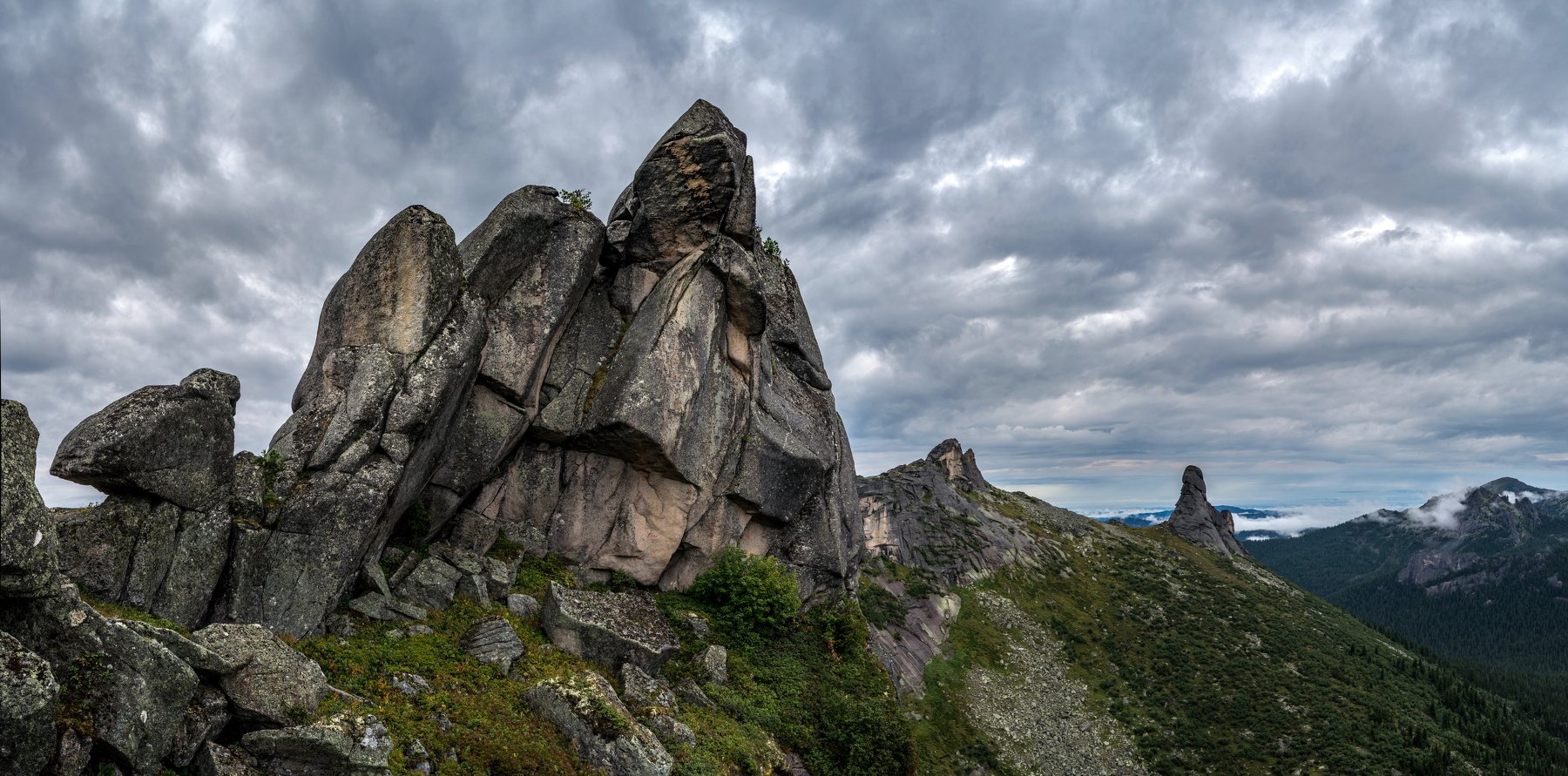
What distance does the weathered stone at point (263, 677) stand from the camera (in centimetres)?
1491

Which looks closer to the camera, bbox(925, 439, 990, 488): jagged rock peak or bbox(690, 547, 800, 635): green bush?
bbox(690, 547, 800, 635): green bush

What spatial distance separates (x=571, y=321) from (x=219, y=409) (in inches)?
660

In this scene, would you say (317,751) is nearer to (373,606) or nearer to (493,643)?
(493,643)

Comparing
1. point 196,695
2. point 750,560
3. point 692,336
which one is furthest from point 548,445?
point 196,695

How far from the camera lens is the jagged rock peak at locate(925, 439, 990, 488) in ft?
396

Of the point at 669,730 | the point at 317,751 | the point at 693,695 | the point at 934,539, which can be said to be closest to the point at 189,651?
the point at 317,751

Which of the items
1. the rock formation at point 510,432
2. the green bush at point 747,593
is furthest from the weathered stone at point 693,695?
the rock formation at point 510,432

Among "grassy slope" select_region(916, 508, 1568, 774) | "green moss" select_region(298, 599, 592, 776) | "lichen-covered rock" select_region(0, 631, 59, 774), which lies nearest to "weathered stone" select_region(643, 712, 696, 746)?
Result: "green moss" select_region(298, 599, 592, 776)

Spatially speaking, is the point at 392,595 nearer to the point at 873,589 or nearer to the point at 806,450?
the point at 806,450

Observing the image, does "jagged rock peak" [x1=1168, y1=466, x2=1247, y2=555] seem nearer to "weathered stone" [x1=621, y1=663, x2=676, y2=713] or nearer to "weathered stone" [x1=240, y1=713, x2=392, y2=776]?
"weathered stone" [x1=621, y1=663, x2=676, y2=713]

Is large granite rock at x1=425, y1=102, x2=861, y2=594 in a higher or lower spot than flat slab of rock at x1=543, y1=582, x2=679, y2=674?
higher

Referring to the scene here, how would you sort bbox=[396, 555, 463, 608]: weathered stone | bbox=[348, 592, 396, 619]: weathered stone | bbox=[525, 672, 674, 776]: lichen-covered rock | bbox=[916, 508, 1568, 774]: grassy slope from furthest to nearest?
bbox=[916, 508, 1568, 774]: grassy slope < bbox=[396, 555, 463, 608]: weathered stone < bbox=[348, 592, 396, 619]: weathered stone < bbox=[525, 672, 674, 776]: lichen-covered rock

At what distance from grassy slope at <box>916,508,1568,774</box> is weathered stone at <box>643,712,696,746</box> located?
3118 centimetres

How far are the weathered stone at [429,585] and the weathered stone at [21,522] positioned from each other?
50.9 ft
